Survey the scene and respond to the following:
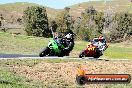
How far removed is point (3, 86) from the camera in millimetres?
17422

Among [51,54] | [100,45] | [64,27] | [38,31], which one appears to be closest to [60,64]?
[51,54]

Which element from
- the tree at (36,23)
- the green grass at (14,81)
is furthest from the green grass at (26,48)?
the tree at (36,23)

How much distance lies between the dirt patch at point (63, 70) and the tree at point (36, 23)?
297ft

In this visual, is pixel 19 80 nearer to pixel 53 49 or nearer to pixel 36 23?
pixel 53 49

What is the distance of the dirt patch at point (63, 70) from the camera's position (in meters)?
22.4

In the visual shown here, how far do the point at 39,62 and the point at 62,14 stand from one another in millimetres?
109739

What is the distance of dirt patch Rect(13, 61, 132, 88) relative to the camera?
882 inches

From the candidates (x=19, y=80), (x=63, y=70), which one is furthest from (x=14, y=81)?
(x=63, y=70)

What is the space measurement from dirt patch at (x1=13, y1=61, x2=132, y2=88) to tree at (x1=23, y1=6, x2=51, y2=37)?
297 feet

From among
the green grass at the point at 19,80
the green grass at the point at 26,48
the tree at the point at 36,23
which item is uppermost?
the green grass at the point at 19,80

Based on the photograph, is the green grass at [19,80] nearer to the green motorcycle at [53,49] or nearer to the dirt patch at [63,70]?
the dirt patch at [63,70]

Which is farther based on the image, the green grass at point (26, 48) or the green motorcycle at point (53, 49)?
the green grass at point (26, 48)

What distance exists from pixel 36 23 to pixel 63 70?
9737cm

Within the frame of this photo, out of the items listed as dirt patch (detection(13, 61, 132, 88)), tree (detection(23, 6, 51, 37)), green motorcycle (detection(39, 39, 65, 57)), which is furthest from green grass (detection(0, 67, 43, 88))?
tree (detection(23, 6, 51, 37))
